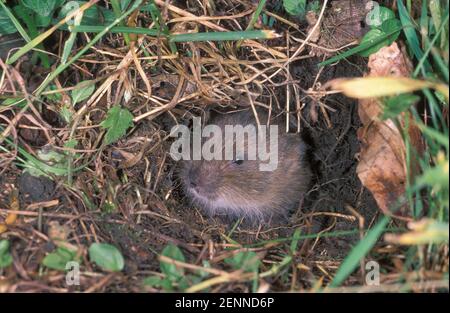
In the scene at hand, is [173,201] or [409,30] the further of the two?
[173,201]

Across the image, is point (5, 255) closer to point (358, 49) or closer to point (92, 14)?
point (92, 14)

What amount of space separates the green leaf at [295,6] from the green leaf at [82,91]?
1.29 m

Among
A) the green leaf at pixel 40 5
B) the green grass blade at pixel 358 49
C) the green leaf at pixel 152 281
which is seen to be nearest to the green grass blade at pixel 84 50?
the green leaf at pixel 40 5

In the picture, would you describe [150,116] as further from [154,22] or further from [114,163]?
[154,22]

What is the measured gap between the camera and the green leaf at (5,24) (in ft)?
10.5

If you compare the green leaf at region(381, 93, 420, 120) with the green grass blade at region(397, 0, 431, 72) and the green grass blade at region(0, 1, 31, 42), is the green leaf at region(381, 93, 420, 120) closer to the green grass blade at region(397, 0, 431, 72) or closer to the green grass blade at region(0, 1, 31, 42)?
the green grass blade at region(397, 0, 431, 72)

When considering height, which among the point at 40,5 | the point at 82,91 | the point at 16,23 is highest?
the point at 40,5

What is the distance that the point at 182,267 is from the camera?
245cm

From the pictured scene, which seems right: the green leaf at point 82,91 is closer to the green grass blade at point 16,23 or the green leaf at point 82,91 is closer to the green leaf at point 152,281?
the green grass blade at point 16,23

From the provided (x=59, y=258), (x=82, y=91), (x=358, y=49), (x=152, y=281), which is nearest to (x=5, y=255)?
(x=59, y=258)

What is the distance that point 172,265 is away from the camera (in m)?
2.46

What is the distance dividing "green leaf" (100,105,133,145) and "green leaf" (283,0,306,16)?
118 cm

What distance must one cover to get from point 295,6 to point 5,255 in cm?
218

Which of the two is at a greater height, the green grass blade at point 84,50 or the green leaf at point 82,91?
the green grass blade at point 84,50
